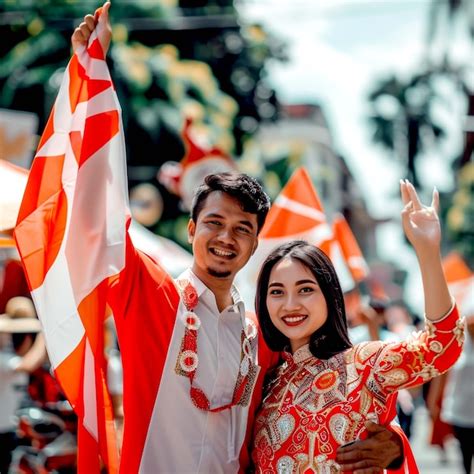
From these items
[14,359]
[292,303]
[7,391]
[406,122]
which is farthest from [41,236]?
[406,122]

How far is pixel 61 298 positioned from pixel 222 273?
23.5 inches

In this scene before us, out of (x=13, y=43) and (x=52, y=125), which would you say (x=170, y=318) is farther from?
(x=13, y=43)

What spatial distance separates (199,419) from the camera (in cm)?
370

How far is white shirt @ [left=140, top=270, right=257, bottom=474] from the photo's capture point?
3682 mm

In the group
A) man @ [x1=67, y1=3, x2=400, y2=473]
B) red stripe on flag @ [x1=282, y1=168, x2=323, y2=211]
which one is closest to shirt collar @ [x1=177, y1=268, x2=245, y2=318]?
man @ [x1=67, y1=3, x2=400, y2=473]

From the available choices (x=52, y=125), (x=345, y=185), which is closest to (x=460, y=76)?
(x=345, y=185)

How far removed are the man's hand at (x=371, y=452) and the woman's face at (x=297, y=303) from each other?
436mm

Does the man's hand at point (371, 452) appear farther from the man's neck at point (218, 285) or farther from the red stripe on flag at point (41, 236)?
the red stripe on flag at point (41, 236)

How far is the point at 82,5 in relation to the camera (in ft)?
57.2

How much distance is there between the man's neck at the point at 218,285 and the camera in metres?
3.92

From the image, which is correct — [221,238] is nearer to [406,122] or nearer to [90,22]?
[90,22]

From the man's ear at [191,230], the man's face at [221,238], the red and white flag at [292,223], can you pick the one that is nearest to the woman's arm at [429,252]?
the man's face at [221,238]

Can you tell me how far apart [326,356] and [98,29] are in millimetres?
1444

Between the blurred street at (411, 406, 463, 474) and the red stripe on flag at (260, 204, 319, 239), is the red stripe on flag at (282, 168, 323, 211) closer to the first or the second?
the red stripe on flag at (260, 204, 319, 239)
